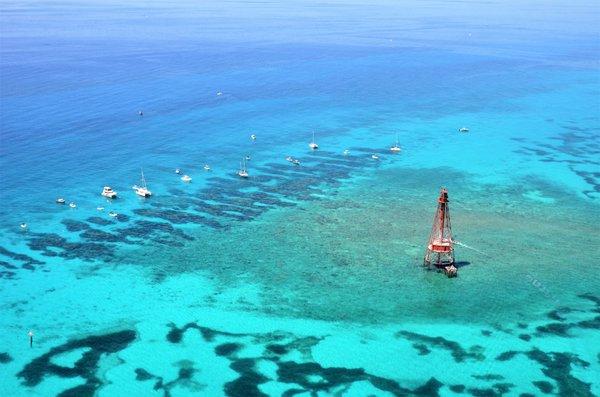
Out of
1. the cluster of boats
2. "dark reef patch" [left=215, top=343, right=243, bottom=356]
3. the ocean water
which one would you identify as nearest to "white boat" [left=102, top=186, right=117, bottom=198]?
the cluster of boats

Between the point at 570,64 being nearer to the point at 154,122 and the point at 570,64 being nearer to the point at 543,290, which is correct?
the point at 154,122

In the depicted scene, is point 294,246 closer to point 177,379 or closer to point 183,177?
point 177,379

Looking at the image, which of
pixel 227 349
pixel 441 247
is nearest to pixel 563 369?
pixel 441 247

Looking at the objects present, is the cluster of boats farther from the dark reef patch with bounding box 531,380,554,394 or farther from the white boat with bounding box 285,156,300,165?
the dark reef patch with bounding box 531,380,554,394

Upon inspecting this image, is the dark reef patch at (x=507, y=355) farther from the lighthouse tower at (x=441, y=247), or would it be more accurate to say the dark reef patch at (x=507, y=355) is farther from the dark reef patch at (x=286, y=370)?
the lighthouse tower at (x=441, y=247)

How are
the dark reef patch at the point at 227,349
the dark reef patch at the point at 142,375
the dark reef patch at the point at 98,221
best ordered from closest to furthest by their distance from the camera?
the dark reef patch at the point at 142,375 → the dark reef patch at the point at 227,349 → the dark reef patch at the point at 98,221

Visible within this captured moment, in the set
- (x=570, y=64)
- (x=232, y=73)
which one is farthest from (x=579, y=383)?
(x=570, y=64)

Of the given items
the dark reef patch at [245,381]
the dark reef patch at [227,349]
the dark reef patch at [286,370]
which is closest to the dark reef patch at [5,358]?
the dark reef patch at [286,370]
